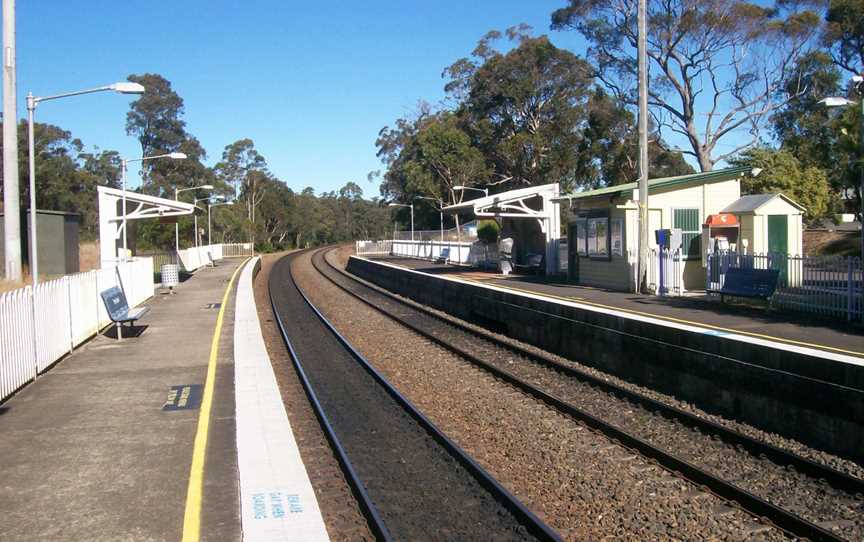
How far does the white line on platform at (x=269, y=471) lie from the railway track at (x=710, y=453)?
361 cm

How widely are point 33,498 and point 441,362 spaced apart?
29.3 ft

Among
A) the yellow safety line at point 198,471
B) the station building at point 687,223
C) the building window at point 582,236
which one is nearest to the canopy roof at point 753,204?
the station building at point 687,223

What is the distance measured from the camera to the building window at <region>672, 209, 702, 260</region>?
22266mm

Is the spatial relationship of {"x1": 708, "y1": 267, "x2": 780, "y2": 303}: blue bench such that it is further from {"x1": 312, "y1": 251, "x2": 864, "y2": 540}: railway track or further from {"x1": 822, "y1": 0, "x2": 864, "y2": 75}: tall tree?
{"x1": 822, "y1": 0, "x2": 864, "y2": 75}: tall tree

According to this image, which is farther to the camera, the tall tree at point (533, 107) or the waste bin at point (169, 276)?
the tall tree at point (533, 107)

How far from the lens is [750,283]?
659 inches

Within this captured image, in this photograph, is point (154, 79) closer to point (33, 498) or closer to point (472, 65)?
point (472, 65)

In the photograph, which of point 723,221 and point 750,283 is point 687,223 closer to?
point 723,221

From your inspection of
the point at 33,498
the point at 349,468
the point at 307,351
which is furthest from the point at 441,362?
the point at 33,498

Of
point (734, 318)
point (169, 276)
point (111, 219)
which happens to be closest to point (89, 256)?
point (111, 219)

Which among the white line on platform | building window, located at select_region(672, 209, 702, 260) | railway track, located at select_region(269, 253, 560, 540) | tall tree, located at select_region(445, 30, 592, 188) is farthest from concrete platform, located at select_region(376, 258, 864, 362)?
tall tree, located at select_region(445, 30, 592, 188)

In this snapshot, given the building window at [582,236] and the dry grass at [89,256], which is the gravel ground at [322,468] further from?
the dry grass at [89,256]

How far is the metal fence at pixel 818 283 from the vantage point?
1428cm

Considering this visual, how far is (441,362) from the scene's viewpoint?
48.4 ft
